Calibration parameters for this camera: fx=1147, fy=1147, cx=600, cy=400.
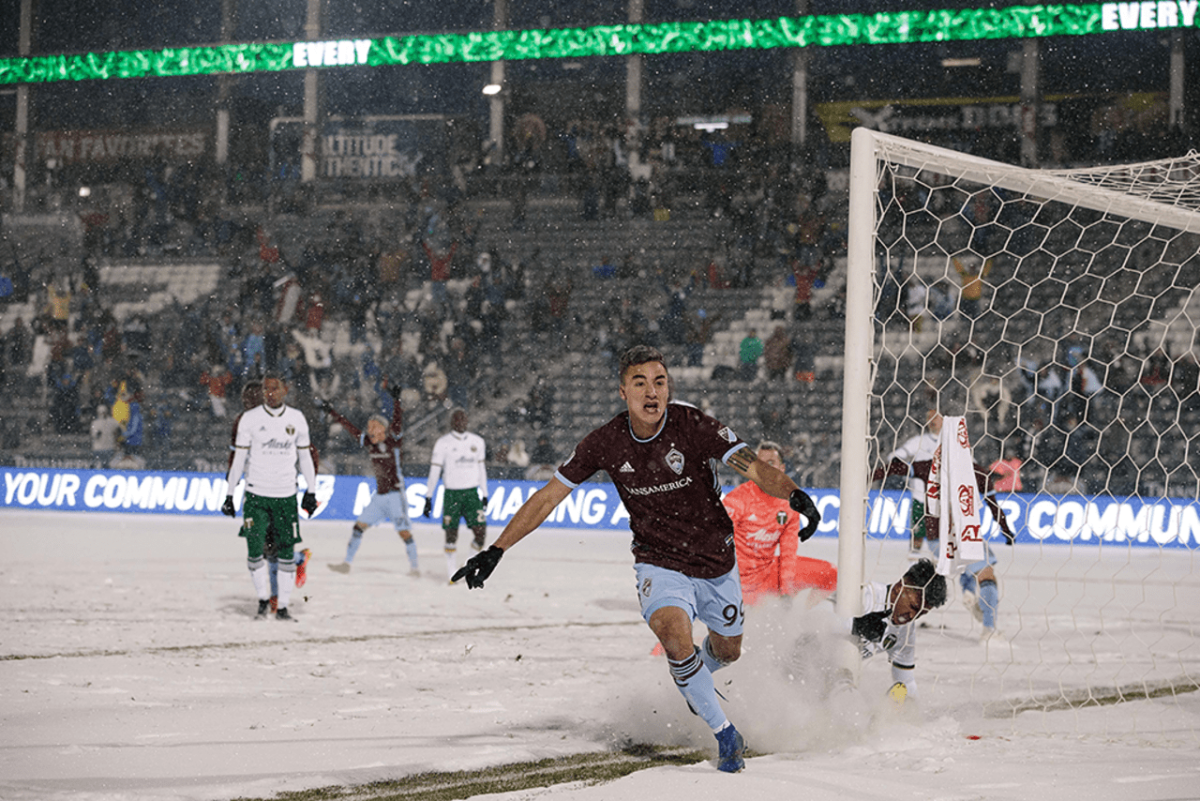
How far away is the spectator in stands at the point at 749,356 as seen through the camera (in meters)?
19.5

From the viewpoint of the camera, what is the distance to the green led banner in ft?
73.6

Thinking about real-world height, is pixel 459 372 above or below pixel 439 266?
below

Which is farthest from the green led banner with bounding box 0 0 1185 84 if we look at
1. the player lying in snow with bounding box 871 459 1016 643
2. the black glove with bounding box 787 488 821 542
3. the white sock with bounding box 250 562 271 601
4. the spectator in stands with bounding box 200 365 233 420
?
the black glove with bounding box 787 488 821 542

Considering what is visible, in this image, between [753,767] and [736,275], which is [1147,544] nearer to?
[736,275]

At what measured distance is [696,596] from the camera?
482 cm

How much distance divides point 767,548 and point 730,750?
Result: 202 cm

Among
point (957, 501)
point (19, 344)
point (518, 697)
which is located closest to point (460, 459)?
point (518, 697)

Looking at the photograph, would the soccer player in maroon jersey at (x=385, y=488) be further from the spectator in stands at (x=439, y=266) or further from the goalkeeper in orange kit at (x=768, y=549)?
the spectator in stands at (x=439, y=266)

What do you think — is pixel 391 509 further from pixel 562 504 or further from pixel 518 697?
pixel 518 697

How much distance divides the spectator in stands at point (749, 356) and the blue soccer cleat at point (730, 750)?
14.9 metres

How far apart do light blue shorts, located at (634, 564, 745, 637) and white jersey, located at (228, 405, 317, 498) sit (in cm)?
485

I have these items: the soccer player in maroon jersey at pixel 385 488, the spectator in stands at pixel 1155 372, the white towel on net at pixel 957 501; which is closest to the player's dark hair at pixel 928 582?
the white towel on net at pixel 957 501

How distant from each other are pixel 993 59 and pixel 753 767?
24.1m

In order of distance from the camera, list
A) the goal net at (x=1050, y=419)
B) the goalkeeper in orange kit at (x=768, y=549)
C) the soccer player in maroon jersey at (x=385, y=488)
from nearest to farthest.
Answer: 1. the goal net at (x=1050, y=419)
2. the goalkeeper in orange kit at (x=768, y=549)
3. the soccer player in maroon jersey at (x=385, y=488)
